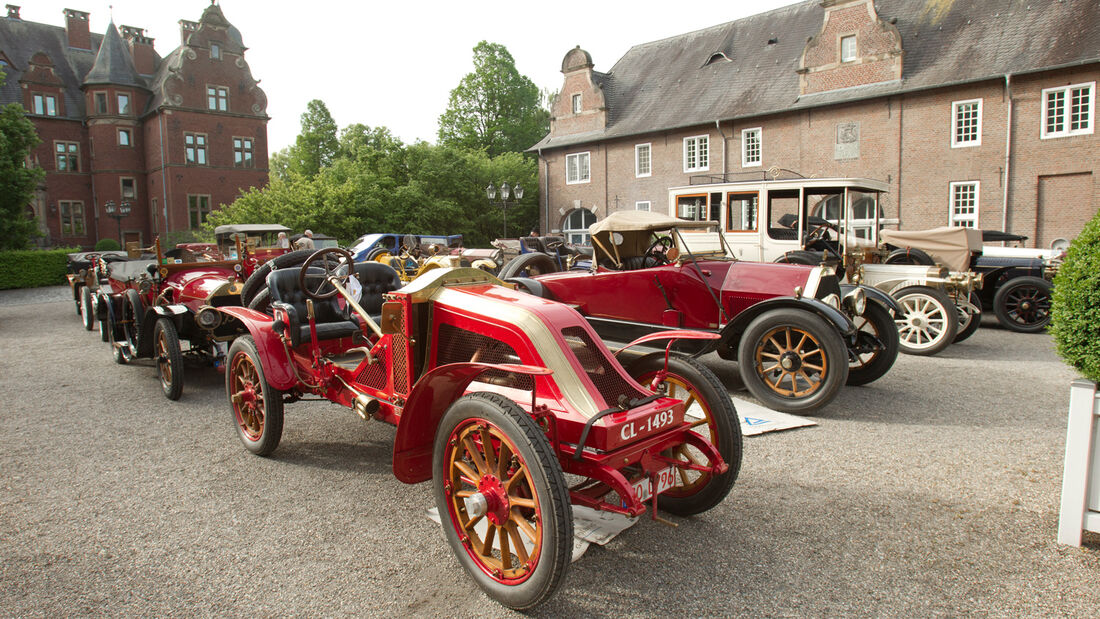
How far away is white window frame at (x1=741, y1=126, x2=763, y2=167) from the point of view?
24172 mm

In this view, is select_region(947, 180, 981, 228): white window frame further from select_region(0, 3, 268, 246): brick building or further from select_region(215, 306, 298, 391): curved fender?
select_region(0, 3, 268, 246): brick building

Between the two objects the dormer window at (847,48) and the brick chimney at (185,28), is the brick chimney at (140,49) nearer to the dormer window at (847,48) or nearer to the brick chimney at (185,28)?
the brick chimney at (185,28)

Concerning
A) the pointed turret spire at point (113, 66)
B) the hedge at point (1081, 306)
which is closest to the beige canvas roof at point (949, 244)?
the hedge at point (1081, 306)

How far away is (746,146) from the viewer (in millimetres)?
24625

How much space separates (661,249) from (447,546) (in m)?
4.98

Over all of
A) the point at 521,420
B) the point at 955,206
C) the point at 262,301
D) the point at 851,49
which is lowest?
the point at 521,420

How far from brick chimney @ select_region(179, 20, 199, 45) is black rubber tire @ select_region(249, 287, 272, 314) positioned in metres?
36.1

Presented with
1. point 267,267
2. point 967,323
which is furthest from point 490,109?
point 267,267

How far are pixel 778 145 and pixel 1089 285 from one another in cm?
2187

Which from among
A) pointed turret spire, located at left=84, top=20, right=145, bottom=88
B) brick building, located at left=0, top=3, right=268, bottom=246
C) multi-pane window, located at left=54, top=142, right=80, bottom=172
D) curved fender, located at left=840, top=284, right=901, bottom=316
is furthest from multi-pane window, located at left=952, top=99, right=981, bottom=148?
multi-pane window, located at left=54, top=142, right=80, bottom=172

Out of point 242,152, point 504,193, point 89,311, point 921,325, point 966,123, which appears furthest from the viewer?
point 242,152

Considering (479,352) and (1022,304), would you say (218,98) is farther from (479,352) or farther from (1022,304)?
(479,352)

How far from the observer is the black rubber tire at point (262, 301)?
18.7ft

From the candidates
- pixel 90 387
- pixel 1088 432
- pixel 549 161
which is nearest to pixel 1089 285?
pixel 1088 432
